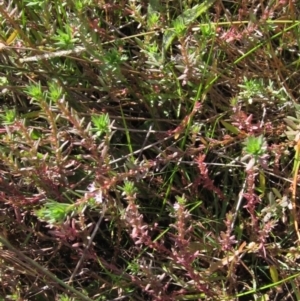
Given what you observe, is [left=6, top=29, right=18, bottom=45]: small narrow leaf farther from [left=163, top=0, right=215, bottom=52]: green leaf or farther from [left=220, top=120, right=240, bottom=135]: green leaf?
[left=220, top=120, right=240, bottom=135]: green leaf

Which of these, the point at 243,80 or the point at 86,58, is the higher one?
the point at 86,58

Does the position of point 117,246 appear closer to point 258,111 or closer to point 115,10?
point 258,111

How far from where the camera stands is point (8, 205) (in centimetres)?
152

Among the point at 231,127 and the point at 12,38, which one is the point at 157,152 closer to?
the point at 231,127

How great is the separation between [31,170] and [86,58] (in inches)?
11.8

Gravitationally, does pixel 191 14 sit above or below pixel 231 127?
above

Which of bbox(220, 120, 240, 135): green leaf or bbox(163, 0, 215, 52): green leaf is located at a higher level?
bbox(163, 0, 215, 52): green leaf

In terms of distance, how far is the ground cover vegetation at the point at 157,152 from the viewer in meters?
1.33

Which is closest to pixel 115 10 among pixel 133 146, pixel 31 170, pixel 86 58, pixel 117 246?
pixel 86 58

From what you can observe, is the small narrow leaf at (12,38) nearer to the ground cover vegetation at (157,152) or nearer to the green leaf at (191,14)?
the ground cover vegetation at (157,152)

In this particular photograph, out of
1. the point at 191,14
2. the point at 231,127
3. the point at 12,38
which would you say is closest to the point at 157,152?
the point at 231,127

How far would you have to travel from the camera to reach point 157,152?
58.1 inches

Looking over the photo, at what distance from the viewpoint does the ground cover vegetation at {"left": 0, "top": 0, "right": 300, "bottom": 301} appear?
133cm

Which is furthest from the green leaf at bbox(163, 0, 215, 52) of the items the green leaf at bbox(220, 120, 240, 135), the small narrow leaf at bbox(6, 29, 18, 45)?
the small narrow leaf at bbox(6, 29, 18, 45)
